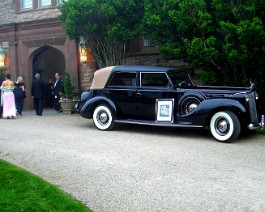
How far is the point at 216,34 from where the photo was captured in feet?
35.9

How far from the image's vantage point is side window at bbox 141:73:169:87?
9.80 m

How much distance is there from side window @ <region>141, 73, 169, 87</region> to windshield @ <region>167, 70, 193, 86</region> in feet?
0.59

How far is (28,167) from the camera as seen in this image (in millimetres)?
6348

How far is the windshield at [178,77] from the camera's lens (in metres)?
9.84

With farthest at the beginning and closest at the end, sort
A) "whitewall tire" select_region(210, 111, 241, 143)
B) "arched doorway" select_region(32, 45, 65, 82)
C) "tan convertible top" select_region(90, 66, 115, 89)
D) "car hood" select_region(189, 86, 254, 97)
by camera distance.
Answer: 1. "arched doorway" select_region(32, 45, 65, 82)
2. "tan convertible top" select_region(90, 66, 115, 89)
3. "car hood" select_region(189, 86, 254, 97)
4. "whitewall tire" select_region(210, 111, 241, 143)

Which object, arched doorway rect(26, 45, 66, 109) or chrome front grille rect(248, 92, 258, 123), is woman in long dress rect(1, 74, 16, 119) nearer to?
arched doorway rect(26, 45, 66, 109)

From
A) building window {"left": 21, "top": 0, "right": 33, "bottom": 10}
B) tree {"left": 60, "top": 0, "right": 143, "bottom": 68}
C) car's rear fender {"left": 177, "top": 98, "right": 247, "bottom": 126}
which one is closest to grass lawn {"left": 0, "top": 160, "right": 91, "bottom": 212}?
car's rear fender {"left": 177, "top": 98, "right": 247, "bottom": 126}

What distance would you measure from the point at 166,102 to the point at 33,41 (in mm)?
11024

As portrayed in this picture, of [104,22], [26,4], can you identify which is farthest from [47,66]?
[104,22]

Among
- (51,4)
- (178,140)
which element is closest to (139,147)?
(178,140)

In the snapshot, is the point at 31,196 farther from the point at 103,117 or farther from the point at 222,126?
the point at 103,117

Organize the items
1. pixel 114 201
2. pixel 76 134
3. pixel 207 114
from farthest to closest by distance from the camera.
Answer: pixel 76 134
pixel 207 114
pixel 114 201

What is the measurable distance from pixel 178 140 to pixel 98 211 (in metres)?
4.75

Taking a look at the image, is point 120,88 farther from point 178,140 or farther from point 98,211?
point 98,211
